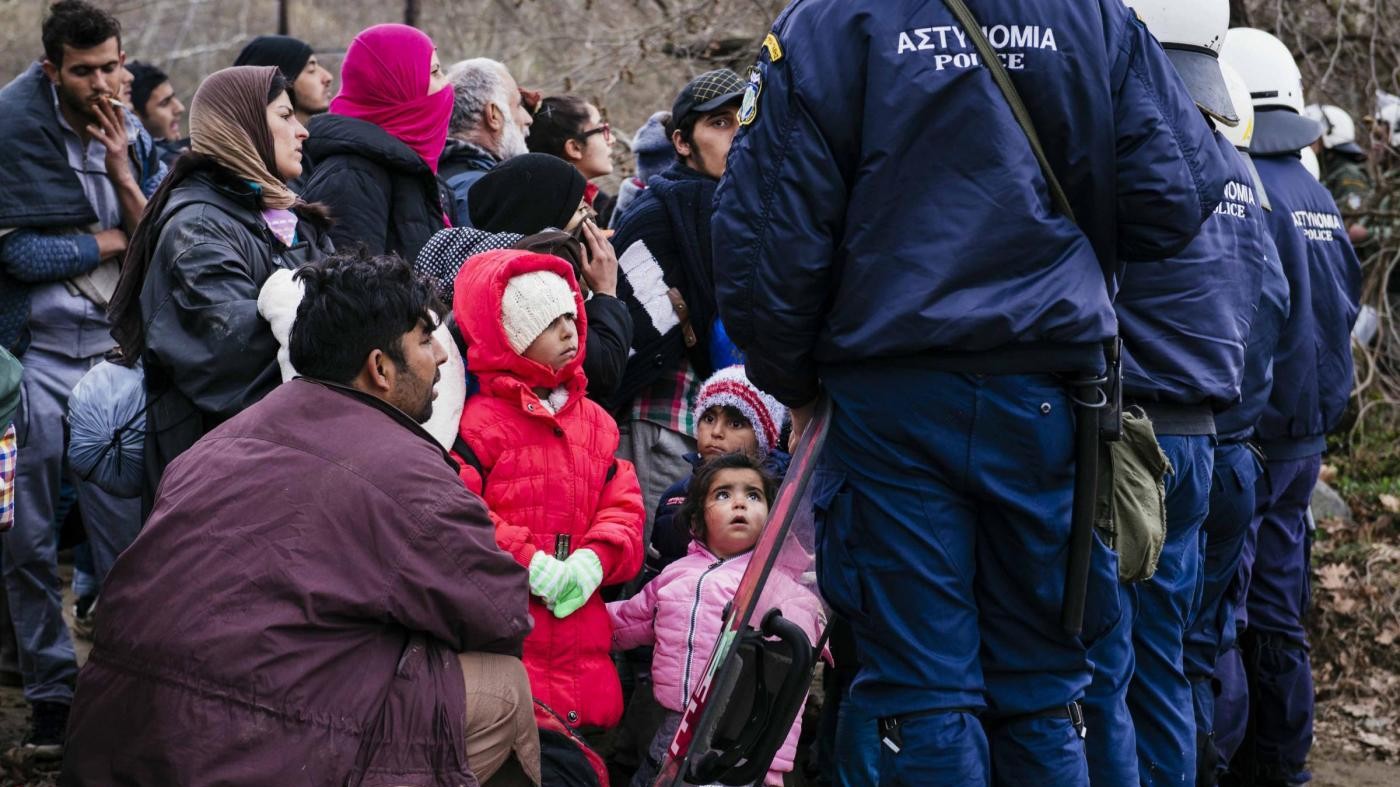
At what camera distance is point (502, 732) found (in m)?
3.55

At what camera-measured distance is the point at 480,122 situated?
6148 millimetres

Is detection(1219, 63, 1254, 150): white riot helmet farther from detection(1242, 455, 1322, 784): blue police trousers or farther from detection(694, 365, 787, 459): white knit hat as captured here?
detection(694, 365, 787, 459): white knit hat

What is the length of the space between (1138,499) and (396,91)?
2.88 meters

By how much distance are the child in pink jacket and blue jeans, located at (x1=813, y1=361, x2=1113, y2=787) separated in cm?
86

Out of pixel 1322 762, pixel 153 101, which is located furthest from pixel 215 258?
pixel 1322 762

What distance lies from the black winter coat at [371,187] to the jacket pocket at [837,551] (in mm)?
2127

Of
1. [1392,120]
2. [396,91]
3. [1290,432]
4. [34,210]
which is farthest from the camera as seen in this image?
[1392,120]

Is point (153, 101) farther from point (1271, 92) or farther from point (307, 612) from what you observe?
point (307, 612)

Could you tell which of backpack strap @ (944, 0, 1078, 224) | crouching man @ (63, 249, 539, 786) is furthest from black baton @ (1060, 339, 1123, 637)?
crouching man @ (63, 249, 539, 786)

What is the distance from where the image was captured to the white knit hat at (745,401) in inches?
189

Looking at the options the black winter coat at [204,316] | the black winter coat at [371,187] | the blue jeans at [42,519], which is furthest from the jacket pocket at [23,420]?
the black winter coat at [371,187]

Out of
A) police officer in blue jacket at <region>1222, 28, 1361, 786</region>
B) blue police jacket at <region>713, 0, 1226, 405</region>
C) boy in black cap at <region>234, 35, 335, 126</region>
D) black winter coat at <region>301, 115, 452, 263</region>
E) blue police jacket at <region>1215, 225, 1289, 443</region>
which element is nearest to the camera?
blue police jacket at <region>713, 0, 1226, 405</region>

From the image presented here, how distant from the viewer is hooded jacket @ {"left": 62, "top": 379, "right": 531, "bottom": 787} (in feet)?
10.4

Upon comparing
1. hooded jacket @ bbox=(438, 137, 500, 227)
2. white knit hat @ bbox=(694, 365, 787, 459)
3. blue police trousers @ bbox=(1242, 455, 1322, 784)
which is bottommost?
blue police trousers @ bbox=(1242, 455, 1322, 784)
